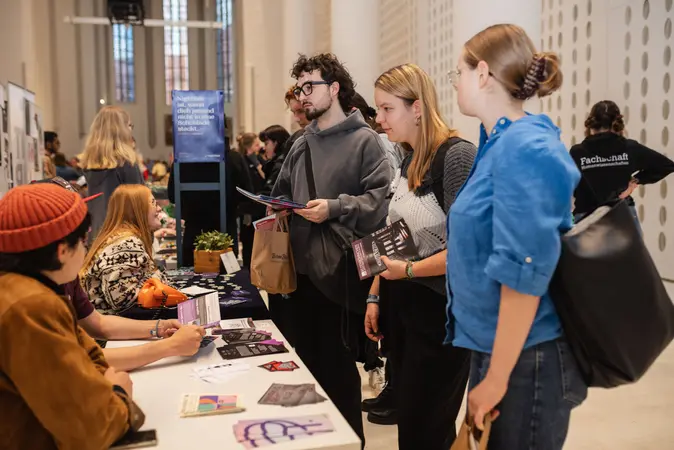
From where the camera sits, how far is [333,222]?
274 cm

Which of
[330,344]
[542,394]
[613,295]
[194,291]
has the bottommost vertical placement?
[330,344]

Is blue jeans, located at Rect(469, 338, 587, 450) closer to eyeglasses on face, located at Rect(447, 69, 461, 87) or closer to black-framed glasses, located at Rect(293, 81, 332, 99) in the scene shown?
eyeglasses on face, located at Rect(447, 69, 461, 87)

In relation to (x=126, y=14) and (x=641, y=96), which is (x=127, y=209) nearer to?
(x=641, y=96)

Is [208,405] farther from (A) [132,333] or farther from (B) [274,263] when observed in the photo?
(B) [274,263]

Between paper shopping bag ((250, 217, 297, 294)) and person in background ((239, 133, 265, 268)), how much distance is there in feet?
8.96

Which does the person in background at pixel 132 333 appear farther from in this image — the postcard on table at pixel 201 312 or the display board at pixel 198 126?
the display board at pixel 198 126

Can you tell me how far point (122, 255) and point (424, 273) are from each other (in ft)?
4.78

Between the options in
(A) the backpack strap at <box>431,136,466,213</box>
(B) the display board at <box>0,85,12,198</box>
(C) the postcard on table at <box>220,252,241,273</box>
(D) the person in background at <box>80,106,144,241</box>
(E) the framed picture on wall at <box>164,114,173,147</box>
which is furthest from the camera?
(E) the framed picture on wall at <box>164,114,173,147</box>

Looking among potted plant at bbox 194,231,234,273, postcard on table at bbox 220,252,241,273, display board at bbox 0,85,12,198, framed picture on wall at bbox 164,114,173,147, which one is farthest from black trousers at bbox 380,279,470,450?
framed picture on wall at bbox 164,114,173,147

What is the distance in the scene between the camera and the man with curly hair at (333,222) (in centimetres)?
271

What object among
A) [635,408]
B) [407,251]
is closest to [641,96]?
[635,408]

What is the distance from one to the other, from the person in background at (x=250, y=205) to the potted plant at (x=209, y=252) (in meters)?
1.57

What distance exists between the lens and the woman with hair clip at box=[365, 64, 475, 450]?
6.76 feet

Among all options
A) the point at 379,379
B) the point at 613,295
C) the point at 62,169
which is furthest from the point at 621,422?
the point at 62,169
